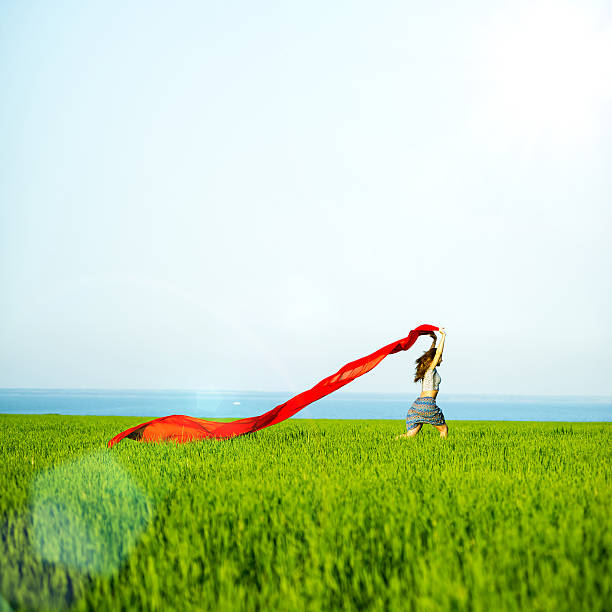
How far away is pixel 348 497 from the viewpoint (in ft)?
15.9

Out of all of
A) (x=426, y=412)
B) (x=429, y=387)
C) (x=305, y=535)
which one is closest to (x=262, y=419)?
(x=426, y=412)

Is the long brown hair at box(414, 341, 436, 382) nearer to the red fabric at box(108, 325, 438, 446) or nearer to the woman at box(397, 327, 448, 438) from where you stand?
the woman at box(397, 327, 448, 438)

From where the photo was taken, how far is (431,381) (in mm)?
10250

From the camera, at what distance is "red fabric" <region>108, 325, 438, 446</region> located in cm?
963

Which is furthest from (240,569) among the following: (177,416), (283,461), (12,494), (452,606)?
(177,416)

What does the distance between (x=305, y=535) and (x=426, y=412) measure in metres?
6.90

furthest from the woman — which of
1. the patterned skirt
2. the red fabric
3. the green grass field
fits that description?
the green grass field

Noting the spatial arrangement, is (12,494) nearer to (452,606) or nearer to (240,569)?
(240,569)

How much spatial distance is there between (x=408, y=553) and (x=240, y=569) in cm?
119

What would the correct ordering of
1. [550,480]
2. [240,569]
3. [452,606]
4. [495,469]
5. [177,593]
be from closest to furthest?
1. [452,606]
2. [177,593]
3. [240,569]
4. [550,480]
5. [495,469]

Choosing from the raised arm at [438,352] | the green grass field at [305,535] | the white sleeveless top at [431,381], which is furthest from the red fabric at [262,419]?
the green grass field at [305,535]

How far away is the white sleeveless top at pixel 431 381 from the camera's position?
1023 cm

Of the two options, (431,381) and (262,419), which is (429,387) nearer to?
(431,381)

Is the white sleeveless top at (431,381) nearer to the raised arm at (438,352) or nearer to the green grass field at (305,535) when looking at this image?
the raised arm at (438,352)
